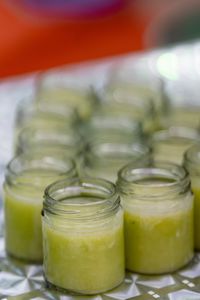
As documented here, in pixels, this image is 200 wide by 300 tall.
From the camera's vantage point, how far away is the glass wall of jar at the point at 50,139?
181 centimetres

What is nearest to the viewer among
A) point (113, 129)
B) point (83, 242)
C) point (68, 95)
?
point (83, 242)

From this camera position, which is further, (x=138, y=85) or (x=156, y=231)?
(x=138, y=85)

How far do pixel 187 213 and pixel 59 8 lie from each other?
2.25m

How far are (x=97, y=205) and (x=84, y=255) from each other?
0.10 meters

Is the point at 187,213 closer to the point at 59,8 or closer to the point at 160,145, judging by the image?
the point at 160,145

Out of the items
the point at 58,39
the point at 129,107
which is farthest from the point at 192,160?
the point at 58,39

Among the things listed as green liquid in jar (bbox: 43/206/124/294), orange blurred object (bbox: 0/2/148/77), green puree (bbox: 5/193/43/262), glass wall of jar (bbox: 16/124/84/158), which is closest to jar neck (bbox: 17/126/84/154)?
→ glass wall of jar (bbox: 16/124/84/158)

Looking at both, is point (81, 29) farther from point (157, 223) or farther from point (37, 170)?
point (157, 223)

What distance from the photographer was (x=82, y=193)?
156 centimetres

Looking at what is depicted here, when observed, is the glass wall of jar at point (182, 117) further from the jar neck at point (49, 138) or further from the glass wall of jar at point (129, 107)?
the jar neck at point (49, 138)

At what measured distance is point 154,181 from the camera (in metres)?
1.63

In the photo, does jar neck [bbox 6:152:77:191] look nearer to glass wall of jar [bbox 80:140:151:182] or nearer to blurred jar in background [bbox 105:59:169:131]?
glass wall of jar [bbox 80:140:151:182]

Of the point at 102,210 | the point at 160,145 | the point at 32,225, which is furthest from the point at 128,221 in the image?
the point at 160,145

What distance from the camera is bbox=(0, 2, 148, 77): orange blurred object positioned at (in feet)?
10.5
